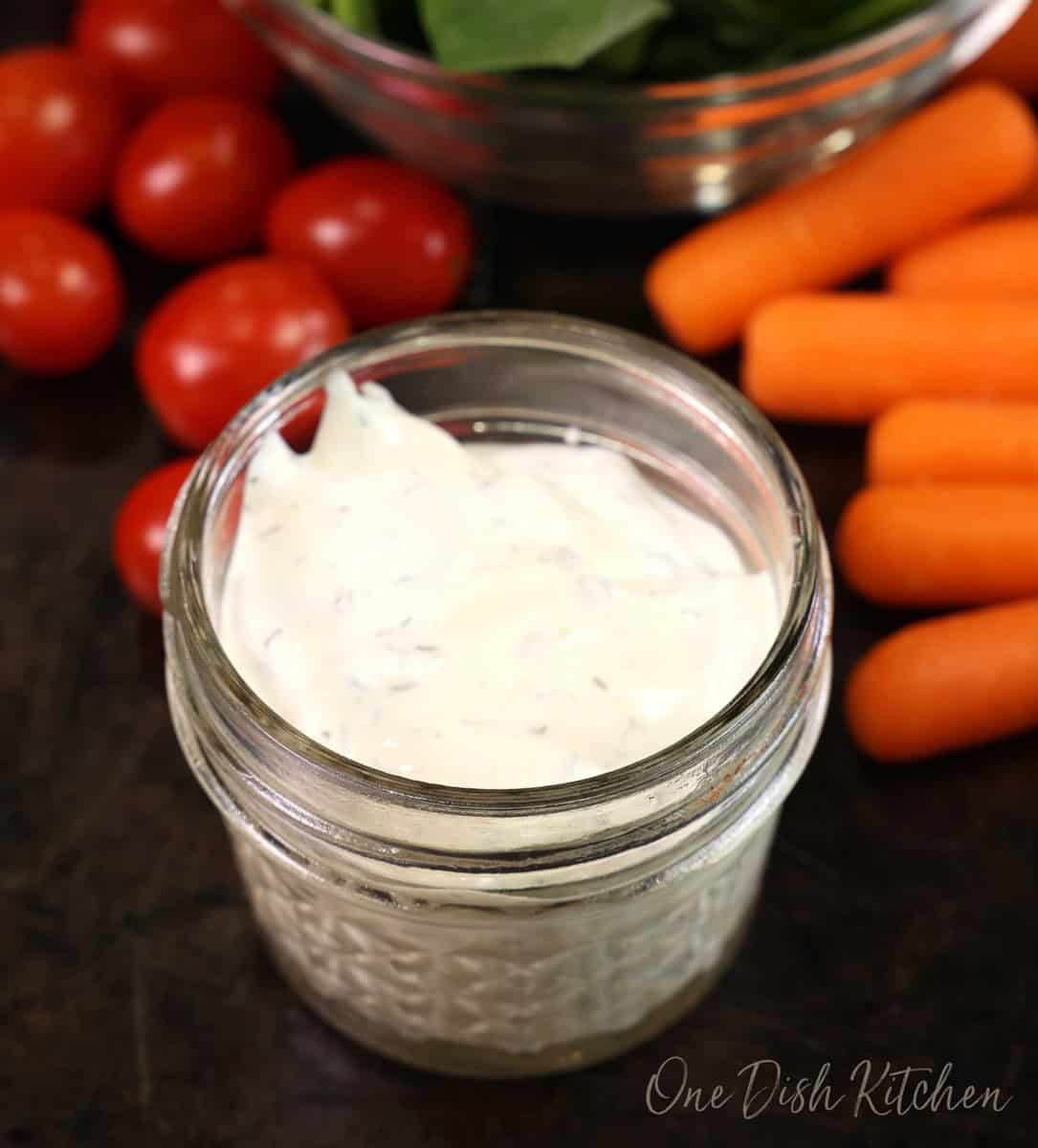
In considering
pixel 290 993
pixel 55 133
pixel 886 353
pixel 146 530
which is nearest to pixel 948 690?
pixel 886 353

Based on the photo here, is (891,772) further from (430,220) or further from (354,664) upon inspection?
(430,220)

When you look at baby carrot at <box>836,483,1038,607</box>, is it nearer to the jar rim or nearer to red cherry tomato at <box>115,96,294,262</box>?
the jar rim

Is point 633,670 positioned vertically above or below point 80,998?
above

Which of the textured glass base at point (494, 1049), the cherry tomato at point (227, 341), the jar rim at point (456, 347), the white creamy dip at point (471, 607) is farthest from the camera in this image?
the cherry tomato at point (227, 341)

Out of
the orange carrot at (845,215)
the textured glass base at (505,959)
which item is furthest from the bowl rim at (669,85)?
the textured glass base at (505,959)

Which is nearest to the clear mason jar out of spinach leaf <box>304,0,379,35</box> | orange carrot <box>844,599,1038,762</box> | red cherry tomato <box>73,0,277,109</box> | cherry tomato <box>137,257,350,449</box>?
orange carrot <box>844,599,1038,762</box>

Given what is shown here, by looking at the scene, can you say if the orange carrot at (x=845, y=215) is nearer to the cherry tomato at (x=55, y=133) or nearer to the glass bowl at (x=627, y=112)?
the glass bowl at (x=627, y=112)

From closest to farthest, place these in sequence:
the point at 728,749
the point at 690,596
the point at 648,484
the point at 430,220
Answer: the point at 728,749, the point at 690,596, the point at 648,484, the point at 430,220

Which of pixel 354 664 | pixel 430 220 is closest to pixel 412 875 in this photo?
pixel 354 664
